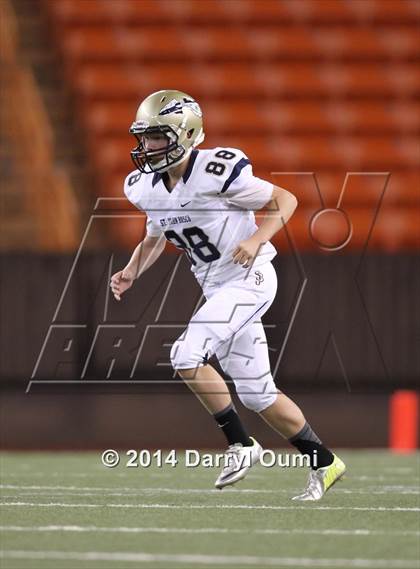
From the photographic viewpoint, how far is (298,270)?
27.7 feet

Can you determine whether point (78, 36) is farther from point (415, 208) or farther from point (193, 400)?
point (193, 400)

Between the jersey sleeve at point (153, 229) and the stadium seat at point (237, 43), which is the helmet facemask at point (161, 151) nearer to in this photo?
the jersey sleeve at point (153, 229)

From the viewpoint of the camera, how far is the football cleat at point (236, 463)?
494 centimetres

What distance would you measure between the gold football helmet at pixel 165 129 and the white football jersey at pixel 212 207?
0.25 feet

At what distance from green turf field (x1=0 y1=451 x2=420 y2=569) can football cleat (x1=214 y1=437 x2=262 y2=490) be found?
86 mm

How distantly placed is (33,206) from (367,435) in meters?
2.83

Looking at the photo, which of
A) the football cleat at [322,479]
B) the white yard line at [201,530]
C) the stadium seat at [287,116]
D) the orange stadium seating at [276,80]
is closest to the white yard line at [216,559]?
the white yard line at [201,530]

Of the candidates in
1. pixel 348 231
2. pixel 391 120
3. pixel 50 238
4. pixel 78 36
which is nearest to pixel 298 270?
pixel 348 231

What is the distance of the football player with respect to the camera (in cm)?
494

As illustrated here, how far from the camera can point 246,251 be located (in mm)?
4730

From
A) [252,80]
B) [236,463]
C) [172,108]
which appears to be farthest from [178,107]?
[252,80]

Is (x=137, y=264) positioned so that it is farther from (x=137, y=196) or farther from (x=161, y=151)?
(x=161, y=151)

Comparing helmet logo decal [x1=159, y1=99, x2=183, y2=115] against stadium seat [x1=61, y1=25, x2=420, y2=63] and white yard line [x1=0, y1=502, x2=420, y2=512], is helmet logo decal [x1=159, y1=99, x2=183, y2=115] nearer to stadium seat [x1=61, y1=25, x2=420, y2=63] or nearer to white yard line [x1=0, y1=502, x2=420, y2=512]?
white yard line [x1=0, y1=502, x2=420, y2=512]

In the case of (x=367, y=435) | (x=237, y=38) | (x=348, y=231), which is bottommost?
(x=367, y=435)
